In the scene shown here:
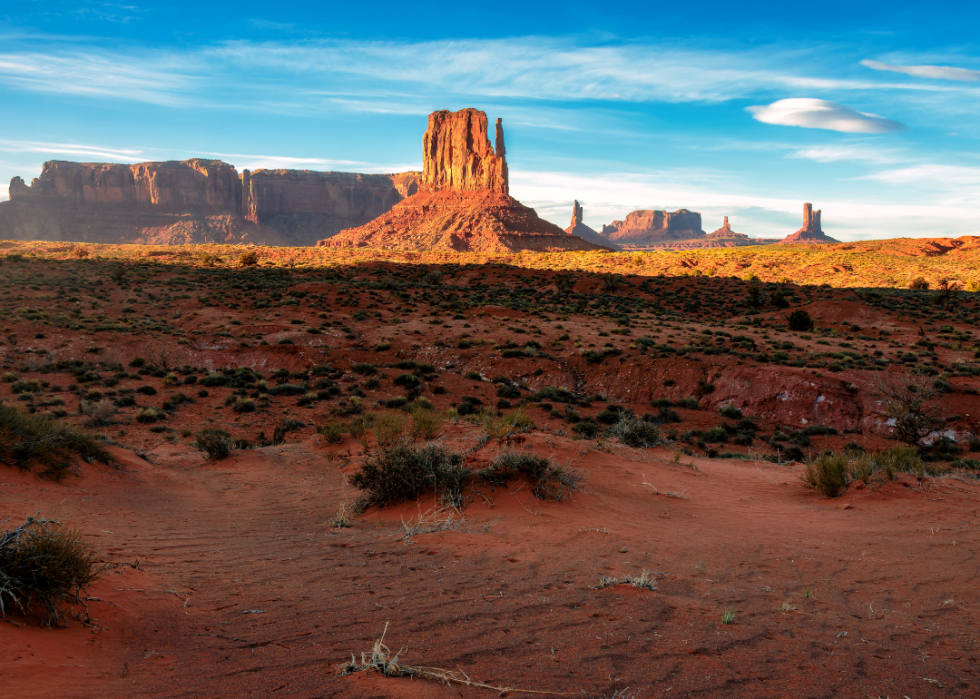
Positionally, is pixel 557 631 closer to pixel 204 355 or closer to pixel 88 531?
pixel 88 531

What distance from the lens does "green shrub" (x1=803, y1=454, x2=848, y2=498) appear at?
9.73 m

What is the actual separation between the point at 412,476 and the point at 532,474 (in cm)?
181

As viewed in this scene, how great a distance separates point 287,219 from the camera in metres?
175

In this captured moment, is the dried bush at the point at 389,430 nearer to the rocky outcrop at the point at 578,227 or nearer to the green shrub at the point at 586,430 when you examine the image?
the green shrub at the point at 586,430

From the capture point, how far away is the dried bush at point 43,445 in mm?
8570

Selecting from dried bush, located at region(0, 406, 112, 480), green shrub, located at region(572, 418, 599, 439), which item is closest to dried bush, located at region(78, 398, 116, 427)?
dried bush, located at region(0, 406, 112, 480)

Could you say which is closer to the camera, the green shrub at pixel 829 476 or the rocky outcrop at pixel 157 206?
the green shrub at pixel 829 476

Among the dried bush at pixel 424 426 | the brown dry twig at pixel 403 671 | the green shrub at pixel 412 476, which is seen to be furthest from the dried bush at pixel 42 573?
the dried bush at pixel 424 426

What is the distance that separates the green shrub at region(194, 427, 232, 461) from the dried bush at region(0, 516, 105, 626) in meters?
8.89

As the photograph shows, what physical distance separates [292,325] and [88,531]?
961 inches

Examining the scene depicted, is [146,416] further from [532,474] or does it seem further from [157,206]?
[157,206]

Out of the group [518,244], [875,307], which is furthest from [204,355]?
[518,244]

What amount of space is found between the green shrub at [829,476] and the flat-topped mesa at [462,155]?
405 ft

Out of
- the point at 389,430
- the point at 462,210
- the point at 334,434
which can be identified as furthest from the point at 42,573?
the point at 462,210
